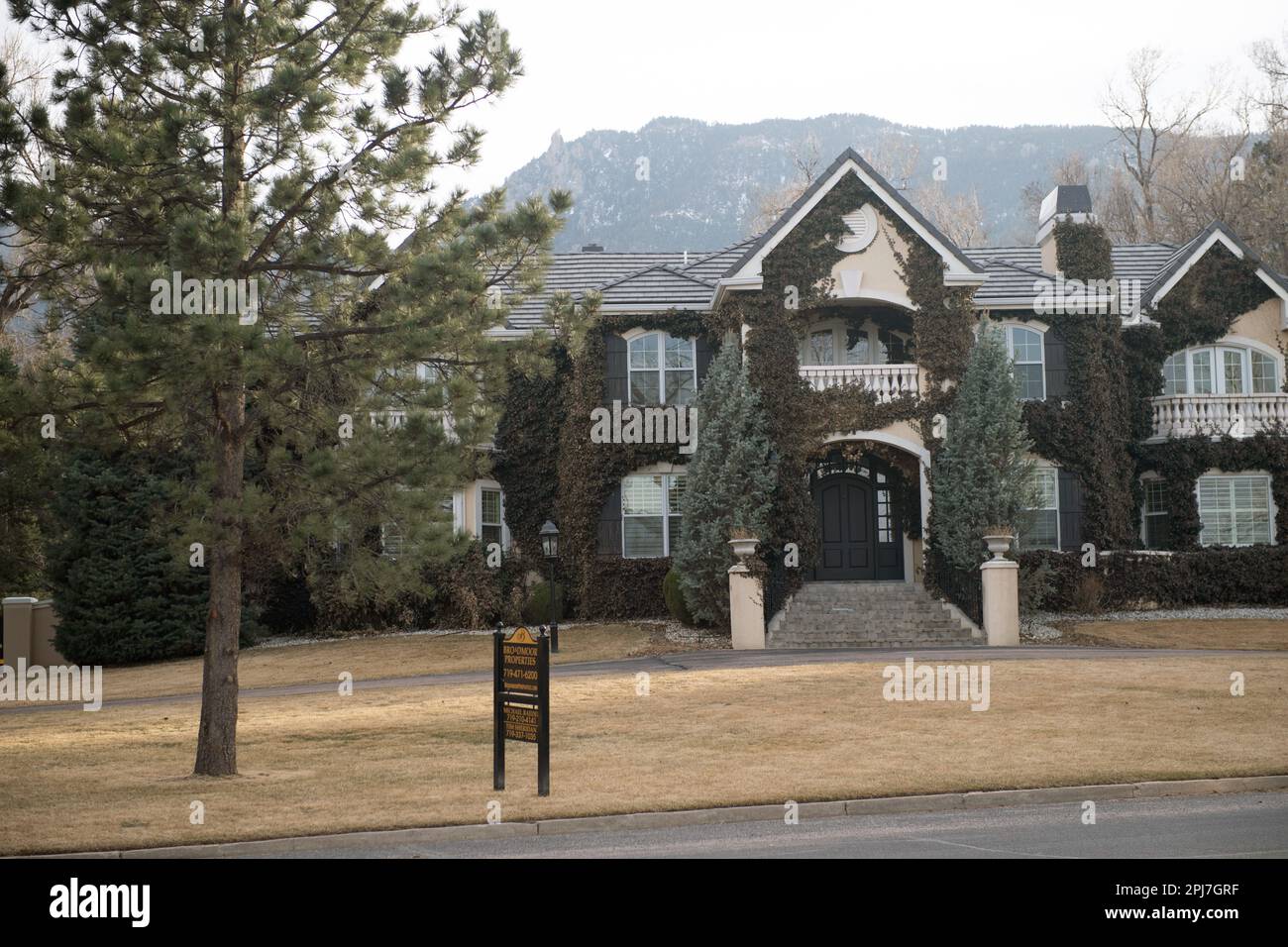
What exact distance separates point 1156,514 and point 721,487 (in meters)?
11.8

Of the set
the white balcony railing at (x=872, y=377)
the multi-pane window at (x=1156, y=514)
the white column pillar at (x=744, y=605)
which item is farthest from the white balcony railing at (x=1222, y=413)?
the white column pillar at (x=744, y=605)

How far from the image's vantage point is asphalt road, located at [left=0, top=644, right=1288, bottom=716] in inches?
851

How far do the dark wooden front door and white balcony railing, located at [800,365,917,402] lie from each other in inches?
109

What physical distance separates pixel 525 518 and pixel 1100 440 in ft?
44.3

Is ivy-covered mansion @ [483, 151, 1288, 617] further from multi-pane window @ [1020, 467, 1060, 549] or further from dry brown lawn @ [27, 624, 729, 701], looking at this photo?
dry brown lawn @ [27, 624, 729, 701]

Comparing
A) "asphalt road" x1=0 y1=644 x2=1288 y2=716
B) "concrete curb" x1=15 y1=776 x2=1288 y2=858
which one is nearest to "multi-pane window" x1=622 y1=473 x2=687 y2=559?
"asphalt road" x1=0 y1=644 x2=1288 y2=716

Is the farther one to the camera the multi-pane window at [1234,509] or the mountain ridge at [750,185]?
the mountain ridge at [750,185]

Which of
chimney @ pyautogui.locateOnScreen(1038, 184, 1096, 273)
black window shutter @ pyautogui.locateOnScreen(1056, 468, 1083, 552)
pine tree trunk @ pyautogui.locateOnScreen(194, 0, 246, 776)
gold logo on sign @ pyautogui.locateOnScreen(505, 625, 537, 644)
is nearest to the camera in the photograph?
gold logo on sign @ pyautogui.locateOnScreen(505, 625, 537, 644)

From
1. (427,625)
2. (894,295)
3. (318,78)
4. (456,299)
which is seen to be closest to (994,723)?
(456,299)

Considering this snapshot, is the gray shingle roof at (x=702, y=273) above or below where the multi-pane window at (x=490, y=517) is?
above

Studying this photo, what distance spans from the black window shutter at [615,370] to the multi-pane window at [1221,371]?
Result: 13210 mm

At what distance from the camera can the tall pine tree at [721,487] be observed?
87.8ft

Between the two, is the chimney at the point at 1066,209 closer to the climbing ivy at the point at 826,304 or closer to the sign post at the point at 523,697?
the climbing ivy at the point at 826,304

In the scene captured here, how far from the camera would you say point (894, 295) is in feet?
95.4
